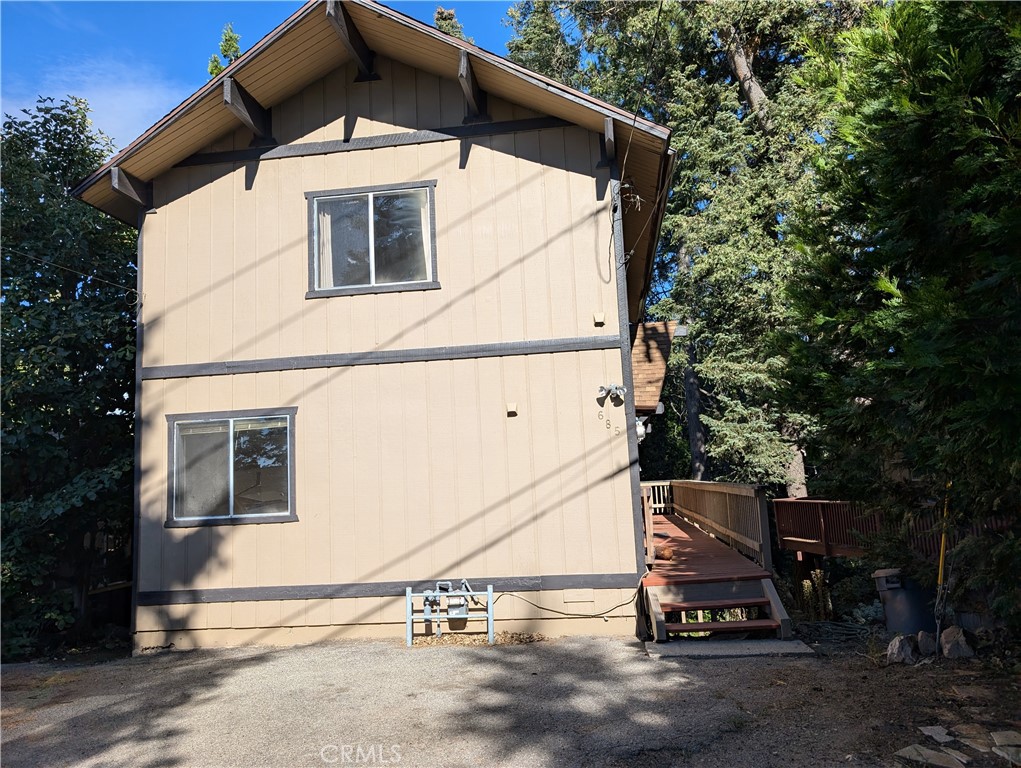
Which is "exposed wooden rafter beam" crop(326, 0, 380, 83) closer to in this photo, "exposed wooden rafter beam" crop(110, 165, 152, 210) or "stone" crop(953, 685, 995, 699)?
"exposed wooden rafter beam" crop(110, 165, 152, 210)

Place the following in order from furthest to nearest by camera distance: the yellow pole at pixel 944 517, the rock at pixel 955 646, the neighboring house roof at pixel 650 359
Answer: the neighboring house roof at pixel 650 359 < the rock at pixel 955 646 < the yellow pole at pixel 944 517

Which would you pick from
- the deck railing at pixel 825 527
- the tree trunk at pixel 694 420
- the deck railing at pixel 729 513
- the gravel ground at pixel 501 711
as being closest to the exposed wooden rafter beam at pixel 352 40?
the deck railing at pixel 729 513

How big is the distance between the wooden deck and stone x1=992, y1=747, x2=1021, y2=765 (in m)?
3.59

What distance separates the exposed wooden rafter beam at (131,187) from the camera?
825 centimetres

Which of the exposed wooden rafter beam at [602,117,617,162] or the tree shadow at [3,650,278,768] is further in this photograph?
the exposed wooden rafter beam at [602,117,617,162]

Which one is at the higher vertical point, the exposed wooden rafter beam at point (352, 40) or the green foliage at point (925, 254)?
the exposed wooden rafter beam at point (352, 40)

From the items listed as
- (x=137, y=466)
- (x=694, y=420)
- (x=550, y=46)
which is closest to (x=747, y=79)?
(x=550, y=46)

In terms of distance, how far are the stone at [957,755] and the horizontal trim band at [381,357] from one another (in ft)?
15.5

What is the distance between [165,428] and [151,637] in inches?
90.4

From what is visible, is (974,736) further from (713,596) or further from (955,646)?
(713,596)

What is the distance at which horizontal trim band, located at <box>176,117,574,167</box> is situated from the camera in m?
8.24

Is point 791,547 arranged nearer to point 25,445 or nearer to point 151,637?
point 151,637
